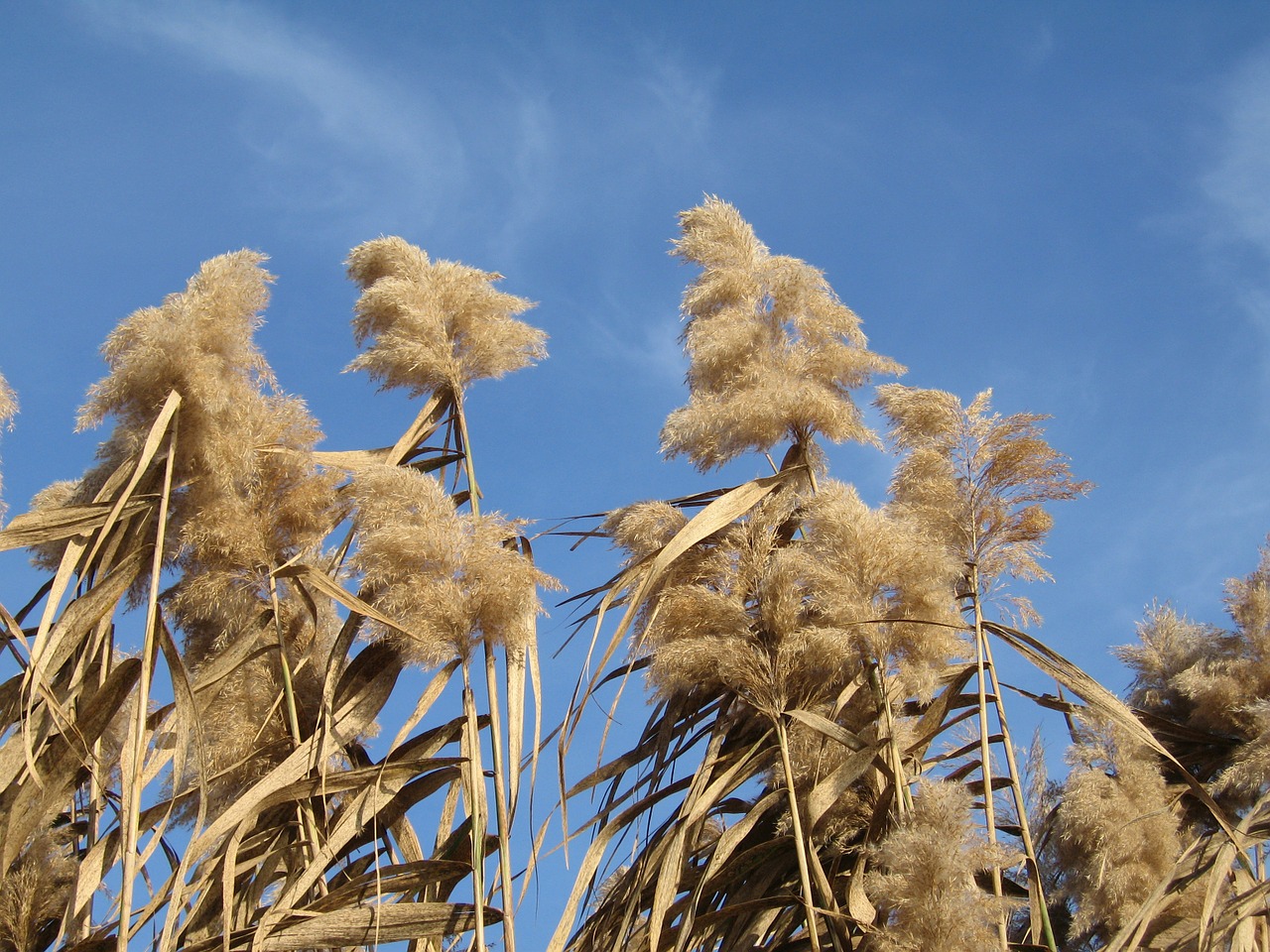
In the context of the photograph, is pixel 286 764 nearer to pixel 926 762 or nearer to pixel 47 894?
pixel 47 894

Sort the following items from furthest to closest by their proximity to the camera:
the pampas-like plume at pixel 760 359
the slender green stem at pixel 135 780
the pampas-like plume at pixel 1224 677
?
1. the pampas-like plume at pixel 1224 677
2. the pampas-like plume at pixel 760 359
3. the slender green stem at pixel 135 780

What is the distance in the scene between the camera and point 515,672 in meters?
3.49

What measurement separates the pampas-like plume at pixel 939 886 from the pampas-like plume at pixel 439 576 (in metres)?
1.10

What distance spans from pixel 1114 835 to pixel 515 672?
6.66 feet

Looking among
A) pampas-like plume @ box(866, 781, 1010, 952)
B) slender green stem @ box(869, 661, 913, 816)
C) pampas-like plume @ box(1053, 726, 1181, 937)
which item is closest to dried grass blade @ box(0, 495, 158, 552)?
slender green stem @ box(869, 661, 913, 816)

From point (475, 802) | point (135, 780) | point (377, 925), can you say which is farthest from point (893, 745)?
point (135, 780)

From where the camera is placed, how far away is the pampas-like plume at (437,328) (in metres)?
4.13

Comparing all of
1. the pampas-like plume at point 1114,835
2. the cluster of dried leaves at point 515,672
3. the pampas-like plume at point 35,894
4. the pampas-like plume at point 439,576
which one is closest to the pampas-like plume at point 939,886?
the cluster of dried leaves at point 515,672

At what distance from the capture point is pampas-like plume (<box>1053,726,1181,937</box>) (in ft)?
13.5

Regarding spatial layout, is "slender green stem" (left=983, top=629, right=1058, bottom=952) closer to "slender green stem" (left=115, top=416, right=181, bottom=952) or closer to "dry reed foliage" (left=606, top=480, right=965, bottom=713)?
"dry reed foliage" (left=606, top=480, right=965, bottom=713)

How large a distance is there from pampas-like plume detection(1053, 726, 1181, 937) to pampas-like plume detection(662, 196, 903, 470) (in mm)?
1368

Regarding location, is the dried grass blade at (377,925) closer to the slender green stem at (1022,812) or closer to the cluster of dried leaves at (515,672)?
the cluster of dried leaves at (515,672)

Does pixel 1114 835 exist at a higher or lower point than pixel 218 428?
lower

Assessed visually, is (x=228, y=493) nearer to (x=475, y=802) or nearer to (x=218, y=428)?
(x=218, y=428)
